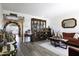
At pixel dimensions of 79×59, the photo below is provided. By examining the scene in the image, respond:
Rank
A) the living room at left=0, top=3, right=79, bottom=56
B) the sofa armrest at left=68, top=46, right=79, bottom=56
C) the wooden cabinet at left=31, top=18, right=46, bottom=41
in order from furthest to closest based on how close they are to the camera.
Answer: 1. the wooden cabinet at left=31, top=18, right=46, bottom=41
2. the living room at left=0, top=3, right=79, bottom=56
3. the sofa armrest at left=68, top=46, right=79, bottom=56

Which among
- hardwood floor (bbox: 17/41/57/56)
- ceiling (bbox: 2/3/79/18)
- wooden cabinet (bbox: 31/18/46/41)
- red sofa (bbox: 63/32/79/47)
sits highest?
ceiling (bbox: 2/3/79/18)

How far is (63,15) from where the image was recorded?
210 cm

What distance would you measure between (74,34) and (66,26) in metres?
0.24

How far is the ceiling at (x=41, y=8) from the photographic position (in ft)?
6.65

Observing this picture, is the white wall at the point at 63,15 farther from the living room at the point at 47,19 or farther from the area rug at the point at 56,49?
the area rug at the point at 56,49

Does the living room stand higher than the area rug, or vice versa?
the living room

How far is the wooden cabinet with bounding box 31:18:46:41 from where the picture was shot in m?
Answer: 2.15

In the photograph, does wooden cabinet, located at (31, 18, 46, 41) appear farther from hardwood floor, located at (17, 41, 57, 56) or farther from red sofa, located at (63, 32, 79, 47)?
red sofa, located at (63, 32, 79, 47)

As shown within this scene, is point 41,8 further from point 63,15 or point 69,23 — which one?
point 69,23

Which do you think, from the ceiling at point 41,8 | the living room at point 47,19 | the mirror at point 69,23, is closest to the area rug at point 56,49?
the living room at point 47,19

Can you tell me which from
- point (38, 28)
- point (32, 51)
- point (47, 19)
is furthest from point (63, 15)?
point (32, 51)

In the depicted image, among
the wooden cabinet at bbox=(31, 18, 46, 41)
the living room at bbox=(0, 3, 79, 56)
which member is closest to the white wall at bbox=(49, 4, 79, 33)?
the living room at bbox=(0, 3, 79, 56)

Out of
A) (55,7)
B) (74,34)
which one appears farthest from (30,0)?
(74,34)

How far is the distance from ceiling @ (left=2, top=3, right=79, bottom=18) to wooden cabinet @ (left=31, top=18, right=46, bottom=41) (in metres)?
0.16
